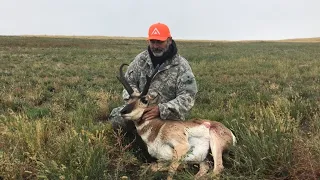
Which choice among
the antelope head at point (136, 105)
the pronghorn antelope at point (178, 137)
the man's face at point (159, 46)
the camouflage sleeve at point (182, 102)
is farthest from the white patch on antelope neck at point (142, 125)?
the man's face at point (159, 46)

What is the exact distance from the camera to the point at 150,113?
5.50 meters

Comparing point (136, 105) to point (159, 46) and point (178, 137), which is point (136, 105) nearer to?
point (178, 137)

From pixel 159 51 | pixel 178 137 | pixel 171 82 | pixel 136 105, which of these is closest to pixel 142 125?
pixel 136 105

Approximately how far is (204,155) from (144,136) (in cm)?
88

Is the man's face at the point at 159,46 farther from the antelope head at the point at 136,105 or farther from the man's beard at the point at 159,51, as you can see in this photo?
the antelope head at the point at 136,105

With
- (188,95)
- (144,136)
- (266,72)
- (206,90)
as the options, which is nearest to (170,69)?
(188,95)

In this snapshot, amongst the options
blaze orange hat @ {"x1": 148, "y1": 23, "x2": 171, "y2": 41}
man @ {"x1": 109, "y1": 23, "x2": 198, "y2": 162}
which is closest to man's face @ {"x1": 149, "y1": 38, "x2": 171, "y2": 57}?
man @ {"x1": 109, "y1": 23, "x2": 198, "y2": 162}

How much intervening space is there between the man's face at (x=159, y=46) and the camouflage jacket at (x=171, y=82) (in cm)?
A: 18

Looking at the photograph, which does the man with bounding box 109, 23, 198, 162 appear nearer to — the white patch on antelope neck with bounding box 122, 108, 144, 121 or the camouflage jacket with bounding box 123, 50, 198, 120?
the camouflage jacket with bounding box 123, 50, 198, 120

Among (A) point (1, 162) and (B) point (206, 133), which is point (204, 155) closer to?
(B) point (206, 133)

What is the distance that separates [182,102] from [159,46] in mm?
981

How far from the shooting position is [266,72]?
1575cm

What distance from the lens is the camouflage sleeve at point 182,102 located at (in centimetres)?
553

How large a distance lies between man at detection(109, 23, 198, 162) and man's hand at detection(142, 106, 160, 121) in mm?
35
